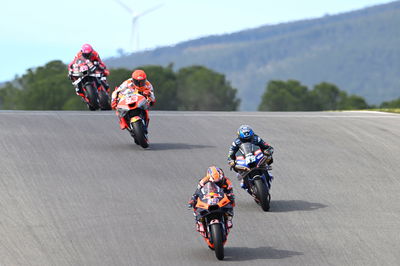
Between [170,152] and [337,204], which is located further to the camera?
[170,152]

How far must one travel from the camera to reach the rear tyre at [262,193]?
20.4m

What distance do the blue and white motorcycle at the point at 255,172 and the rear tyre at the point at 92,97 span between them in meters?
13.0

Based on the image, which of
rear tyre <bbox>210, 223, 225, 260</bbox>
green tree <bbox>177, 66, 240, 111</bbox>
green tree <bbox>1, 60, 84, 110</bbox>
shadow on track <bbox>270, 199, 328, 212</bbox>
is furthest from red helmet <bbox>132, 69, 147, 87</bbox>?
green tree <bbox>177, 66, 240, 111</bbox>

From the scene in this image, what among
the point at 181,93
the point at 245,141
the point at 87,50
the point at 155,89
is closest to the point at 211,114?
the point at 87,50

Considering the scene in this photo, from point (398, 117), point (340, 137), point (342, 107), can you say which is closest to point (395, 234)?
point (340, 137)

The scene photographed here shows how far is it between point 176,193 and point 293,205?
287cm

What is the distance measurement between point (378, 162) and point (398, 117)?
1054cm

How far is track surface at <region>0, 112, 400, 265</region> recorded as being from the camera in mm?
17188

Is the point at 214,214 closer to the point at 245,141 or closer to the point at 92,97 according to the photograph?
the point at 245,141

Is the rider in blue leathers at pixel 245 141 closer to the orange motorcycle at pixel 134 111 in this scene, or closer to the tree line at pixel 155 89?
the orange motorcycle at pixel 134 111

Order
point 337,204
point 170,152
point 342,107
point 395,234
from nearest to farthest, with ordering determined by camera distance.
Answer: point 395,234, point 337,204, point 170,152, point 342,107

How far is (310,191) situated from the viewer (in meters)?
23.4

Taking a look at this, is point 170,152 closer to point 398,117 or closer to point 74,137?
point 74,137

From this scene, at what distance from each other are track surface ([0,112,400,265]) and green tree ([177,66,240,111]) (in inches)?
5432
